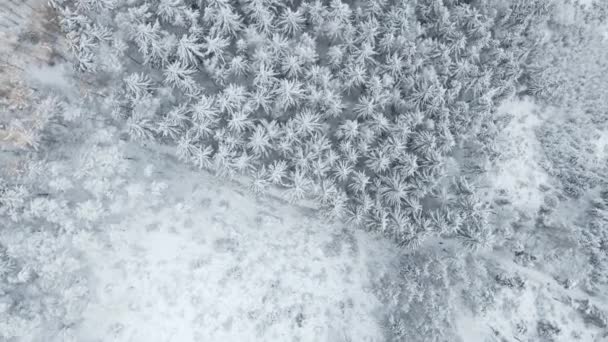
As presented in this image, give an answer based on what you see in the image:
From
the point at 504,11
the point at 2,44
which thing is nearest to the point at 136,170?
the point at 2,44

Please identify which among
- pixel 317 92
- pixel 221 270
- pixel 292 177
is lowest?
pixel 221 270

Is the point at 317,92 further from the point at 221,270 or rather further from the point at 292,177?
the point at 221,270

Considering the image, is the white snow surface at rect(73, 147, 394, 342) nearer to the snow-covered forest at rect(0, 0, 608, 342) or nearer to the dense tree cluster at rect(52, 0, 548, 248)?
the snow-covered forest at rect(0, 0, 608, 342)

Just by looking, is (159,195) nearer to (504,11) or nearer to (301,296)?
(301,296)

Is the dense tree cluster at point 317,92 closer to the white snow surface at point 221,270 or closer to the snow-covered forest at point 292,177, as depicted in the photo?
the snow-covered forest at point 292,177

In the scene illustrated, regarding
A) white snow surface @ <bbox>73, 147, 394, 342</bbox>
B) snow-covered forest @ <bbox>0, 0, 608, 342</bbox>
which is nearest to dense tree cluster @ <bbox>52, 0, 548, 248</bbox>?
snow-covered forest @ <bbox>0, 0, 608, 342</bbox>

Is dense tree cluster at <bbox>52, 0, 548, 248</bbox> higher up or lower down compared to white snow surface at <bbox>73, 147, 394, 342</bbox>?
higher up

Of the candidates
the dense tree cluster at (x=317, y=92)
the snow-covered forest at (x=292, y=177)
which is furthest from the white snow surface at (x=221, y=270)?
the dense tree cluster at (x=317, y=92)

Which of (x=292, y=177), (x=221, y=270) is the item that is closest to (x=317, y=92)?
(x=292, y=177)
